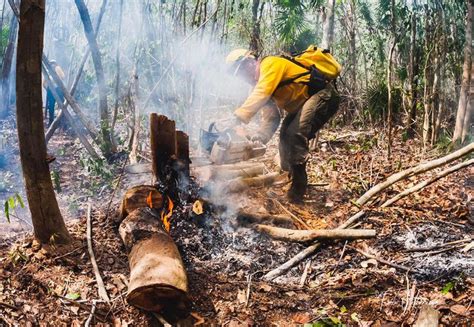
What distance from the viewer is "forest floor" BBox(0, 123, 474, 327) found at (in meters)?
2.90

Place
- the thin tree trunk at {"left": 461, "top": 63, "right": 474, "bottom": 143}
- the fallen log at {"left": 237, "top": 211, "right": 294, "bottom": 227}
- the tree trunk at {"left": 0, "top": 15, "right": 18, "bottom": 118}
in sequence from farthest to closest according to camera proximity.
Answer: the tree trunk at {"left": 0, "top": 15, "right": 18, "bottom": 118}, the thin tree trunk at {"left": 461, "top": 63, "right": 474, "bottom": 143}, the fallen log at {"left": 237, "top": 211, "right": 294, "bottom": 227}

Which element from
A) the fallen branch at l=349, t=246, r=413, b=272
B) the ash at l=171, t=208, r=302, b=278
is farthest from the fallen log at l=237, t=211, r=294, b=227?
the fallen branch at l=349, t=246, r=413, b=272

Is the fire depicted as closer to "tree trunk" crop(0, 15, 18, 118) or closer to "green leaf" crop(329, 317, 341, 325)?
"green leaf" crop(329, 317, 341, 325)

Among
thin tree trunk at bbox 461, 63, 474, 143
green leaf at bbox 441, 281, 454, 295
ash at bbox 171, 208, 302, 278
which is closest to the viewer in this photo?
green leaf at bbox 441, 281, 454, 295

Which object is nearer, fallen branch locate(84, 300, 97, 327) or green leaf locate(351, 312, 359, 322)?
fallen branch locate(84, 300, 97, 327)

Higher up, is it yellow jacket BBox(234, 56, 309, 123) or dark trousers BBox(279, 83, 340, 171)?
yellow jacket BBox(234, 56, 309, 123)

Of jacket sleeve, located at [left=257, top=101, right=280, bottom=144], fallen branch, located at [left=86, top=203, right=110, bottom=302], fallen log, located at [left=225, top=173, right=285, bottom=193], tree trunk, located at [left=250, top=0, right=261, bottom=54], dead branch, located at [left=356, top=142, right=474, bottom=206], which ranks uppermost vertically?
tree trunk, located at [left=250, top=0, right=261, bottom=54]

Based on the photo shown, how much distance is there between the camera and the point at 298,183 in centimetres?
500

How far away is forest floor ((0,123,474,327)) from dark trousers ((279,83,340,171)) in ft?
2.15

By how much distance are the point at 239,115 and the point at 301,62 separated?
0.98 meters

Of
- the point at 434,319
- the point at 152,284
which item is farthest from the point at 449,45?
the point at 152,284

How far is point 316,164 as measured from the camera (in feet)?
21.7

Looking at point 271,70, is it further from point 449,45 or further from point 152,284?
point 449,45

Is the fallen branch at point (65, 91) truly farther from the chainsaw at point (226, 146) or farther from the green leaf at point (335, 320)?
the green leaf at point (335, 320)
